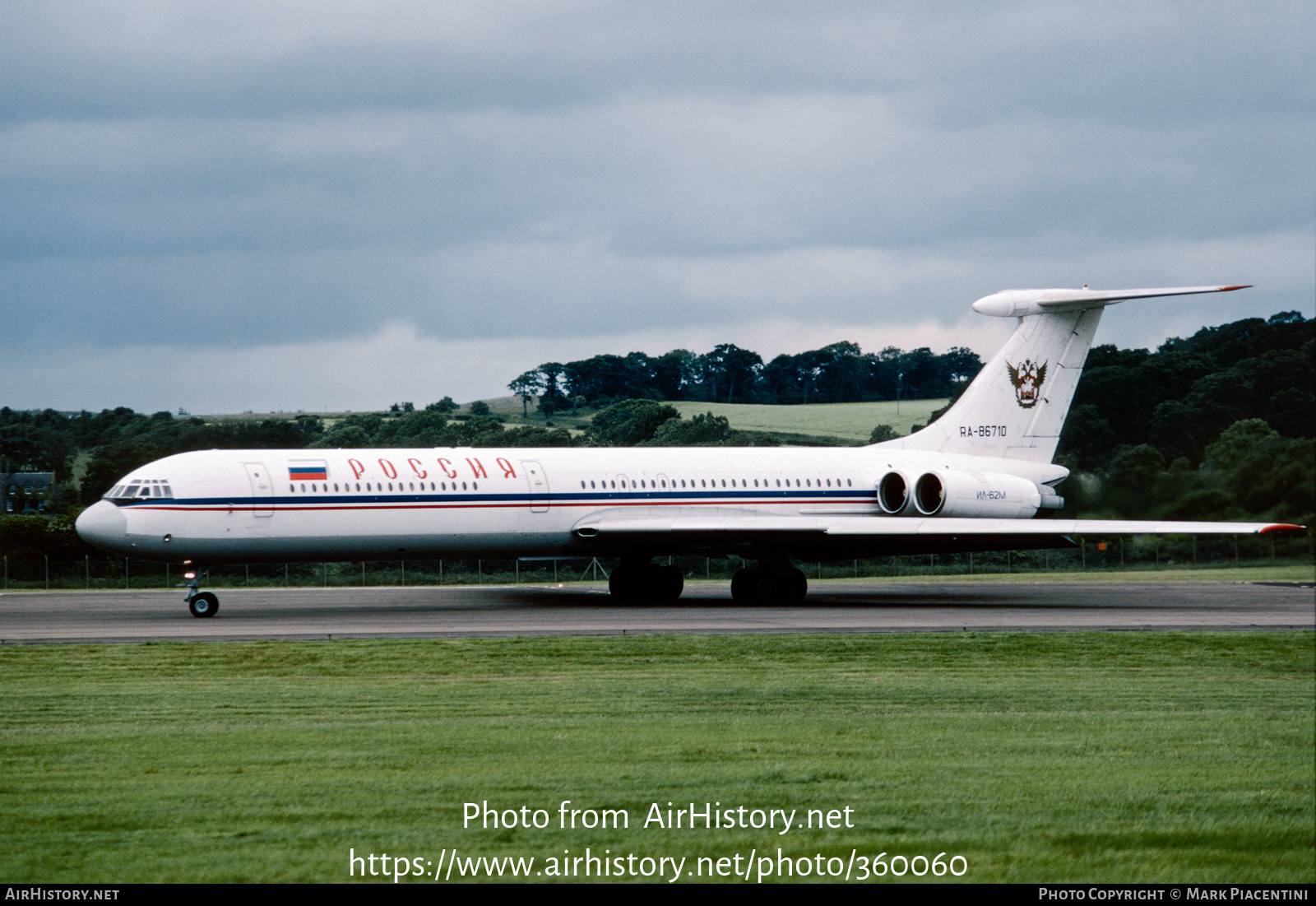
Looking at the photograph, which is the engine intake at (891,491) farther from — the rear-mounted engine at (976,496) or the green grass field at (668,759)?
the green grass field at (668,759)

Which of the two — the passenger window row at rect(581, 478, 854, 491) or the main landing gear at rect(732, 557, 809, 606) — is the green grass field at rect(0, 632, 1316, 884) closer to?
the main landing gear at rect(732, 557, 809, 606)

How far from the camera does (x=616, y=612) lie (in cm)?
3088

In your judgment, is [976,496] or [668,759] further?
[976,496]

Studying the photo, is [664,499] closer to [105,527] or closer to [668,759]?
[105,527]

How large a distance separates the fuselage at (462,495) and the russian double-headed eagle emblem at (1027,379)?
189cm

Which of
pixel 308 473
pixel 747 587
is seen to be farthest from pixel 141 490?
pixel 747 587

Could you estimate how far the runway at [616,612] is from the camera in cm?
2494

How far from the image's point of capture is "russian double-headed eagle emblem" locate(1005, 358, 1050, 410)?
39.1 meters

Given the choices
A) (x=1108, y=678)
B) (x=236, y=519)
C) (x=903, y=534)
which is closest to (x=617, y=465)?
(x=903, y=534)

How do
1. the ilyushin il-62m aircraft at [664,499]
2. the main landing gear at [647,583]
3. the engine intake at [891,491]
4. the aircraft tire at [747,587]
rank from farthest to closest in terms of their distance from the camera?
the engine intake at [891,491] → the main landing gear at [647,583] → the aircraft tire at [747,587] → the ilyushin il-62m aircraft at [664,499]

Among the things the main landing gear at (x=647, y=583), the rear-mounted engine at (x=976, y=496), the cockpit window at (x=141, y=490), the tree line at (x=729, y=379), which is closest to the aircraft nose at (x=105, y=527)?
A: the cockpit window at (x=141, y=490)

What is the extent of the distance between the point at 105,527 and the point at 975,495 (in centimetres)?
2164

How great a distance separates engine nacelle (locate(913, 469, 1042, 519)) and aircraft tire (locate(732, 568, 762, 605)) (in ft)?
16.9

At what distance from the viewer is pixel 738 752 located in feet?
38.7
